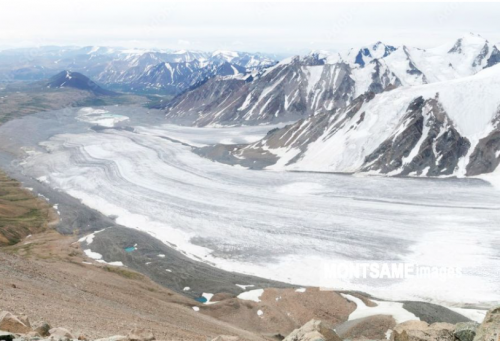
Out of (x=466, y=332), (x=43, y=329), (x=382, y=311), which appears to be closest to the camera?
(x=466, y=332)

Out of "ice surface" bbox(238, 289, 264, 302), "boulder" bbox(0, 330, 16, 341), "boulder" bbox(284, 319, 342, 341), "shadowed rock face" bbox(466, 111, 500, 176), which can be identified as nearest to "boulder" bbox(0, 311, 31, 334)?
"boulder" bbox(0, 330, 16, 341)

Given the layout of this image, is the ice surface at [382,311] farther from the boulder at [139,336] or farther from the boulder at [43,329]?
the boulder at [43,329]

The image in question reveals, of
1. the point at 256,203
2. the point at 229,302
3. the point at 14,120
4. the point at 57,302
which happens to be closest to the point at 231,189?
the point at 256,203

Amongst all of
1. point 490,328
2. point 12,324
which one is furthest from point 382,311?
point 12,324

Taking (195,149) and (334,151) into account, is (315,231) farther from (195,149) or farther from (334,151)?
(195,149)

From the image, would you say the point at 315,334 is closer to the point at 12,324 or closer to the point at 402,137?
the point at 12,324

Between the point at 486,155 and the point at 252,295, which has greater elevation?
the point at 486,155

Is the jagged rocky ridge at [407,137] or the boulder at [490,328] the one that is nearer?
the boulder at [490,328]

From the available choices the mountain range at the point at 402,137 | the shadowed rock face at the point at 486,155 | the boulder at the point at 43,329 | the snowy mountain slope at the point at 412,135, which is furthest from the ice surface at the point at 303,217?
the boulder at the point at 43,329
